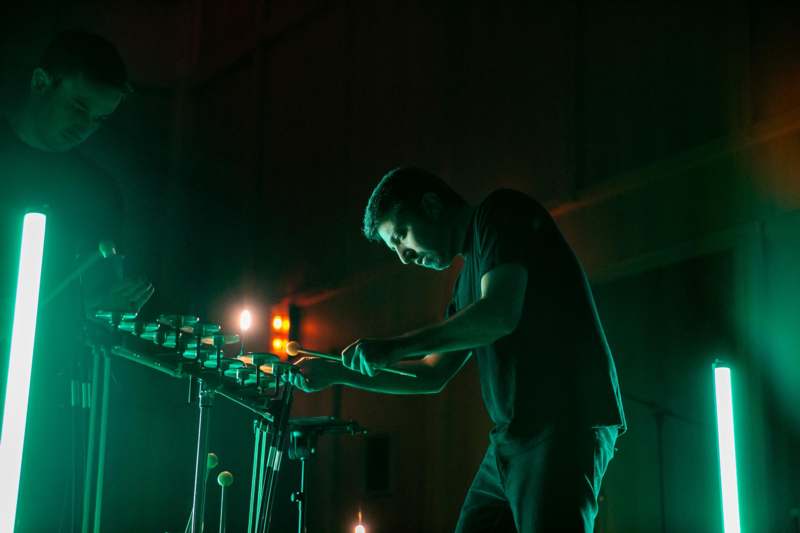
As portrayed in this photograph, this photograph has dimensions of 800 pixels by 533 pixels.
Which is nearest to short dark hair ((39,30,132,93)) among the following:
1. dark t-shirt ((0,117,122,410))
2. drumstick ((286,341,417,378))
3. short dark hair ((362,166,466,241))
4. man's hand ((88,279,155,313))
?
dark t-shirt ((0,117,122,410))

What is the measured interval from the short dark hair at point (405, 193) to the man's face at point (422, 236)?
0.08ft

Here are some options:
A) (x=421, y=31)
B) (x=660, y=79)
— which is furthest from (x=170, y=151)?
(x=660, y=79)

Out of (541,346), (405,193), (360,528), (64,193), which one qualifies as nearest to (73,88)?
(64,193)

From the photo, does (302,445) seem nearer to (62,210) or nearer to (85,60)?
(62,210)

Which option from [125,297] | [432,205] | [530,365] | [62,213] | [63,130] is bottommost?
Result: [530,365]

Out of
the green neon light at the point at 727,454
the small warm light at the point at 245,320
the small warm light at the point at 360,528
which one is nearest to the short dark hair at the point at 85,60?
the green neon light at the point at 727,454

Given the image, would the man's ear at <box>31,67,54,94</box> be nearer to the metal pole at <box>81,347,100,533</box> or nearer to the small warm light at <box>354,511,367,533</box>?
the metal pole at <box>81,347,100,533</box>

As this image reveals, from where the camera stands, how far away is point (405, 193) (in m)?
2.26

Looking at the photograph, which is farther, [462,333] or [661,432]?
[661,432]

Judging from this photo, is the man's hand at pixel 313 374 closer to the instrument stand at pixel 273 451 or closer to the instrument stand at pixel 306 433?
the instrument stand at pixel 273 451

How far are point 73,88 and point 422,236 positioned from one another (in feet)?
4.01

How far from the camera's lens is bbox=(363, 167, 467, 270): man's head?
2264 millimetres

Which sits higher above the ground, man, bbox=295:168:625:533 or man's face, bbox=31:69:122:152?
man's face, bbox=31:69:122:152

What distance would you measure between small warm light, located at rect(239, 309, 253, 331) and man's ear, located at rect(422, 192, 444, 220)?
488 centimetres
